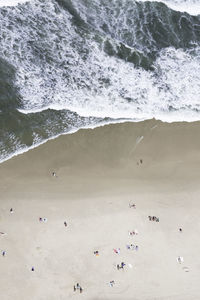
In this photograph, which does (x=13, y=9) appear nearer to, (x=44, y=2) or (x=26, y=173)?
(x=44, y=2)

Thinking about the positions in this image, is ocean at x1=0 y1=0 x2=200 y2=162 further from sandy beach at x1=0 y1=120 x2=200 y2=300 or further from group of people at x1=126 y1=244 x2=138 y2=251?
group of people at x1=126 y1=244 x2=138 y2=251

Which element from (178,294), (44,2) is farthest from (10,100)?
(178,294)

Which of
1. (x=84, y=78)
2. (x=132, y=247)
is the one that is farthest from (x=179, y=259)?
(x=84, y=78)

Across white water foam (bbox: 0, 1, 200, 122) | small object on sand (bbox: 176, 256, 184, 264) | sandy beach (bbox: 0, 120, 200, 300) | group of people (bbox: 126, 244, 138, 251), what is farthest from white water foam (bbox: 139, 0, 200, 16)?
small object on sand (bbox: 176, 256, 184, 264)

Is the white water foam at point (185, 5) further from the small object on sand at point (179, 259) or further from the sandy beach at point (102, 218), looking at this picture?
the small object on sand at point (179, 259)

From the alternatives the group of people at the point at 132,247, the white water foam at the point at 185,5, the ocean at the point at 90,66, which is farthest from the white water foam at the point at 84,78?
the group of people at the point at 132,247

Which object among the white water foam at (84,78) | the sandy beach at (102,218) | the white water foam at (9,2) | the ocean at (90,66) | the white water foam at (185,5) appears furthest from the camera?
the white water foam at (185,5)
